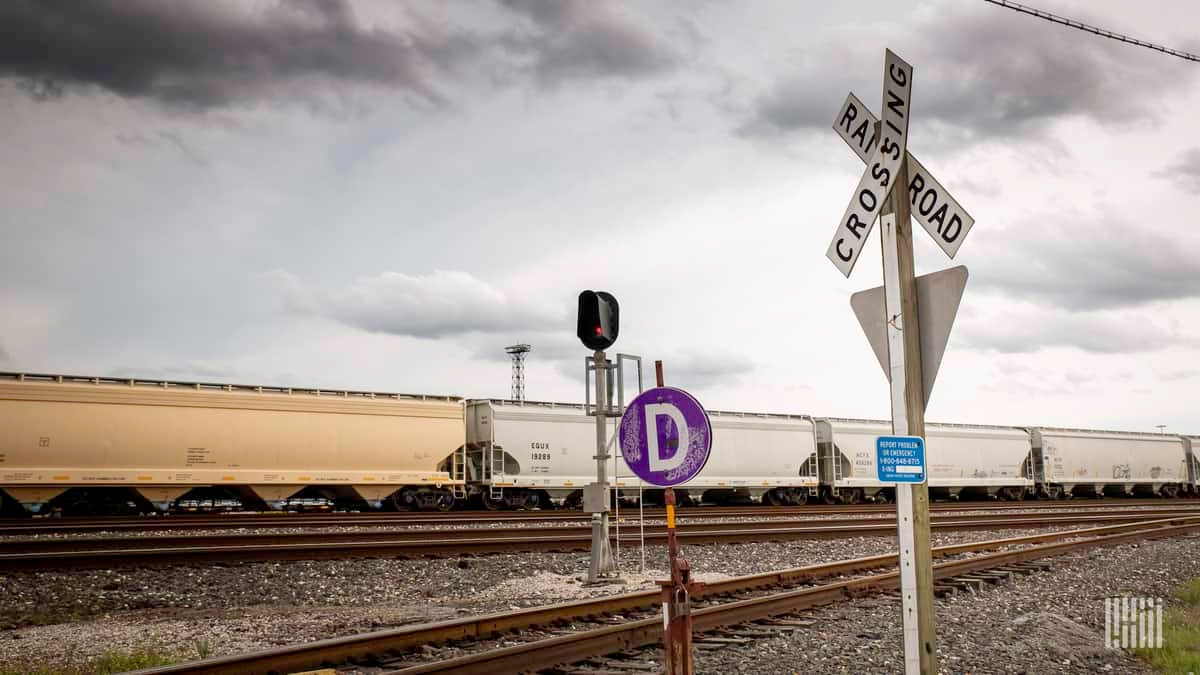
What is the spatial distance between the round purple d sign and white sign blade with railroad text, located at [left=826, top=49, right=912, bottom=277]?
1182 mm

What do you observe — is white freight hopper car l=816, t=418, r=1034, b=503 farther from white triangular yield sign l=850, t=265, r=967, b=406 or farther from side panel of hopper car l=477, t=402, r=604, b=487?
white triangular yield sign l=850, t=265, r=967, b=406

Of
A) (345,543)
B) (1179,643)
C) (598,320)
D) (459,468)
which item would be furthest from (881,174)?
(459,468)

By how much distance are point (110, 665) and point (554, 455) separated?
74.3ft

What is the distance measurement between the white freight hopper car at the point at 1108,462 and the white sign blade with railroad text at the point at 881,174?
143ft

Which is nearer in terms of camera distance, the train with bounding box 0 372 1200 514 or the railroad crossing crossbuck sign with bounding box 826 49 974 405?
the railroad crossing crossbuck sign with bounding box 826 49 974 405

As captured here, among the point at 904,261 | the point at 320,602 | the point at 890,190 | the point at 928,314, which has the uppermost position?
the point at 890,190

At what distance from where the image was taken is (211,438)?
24000 mm

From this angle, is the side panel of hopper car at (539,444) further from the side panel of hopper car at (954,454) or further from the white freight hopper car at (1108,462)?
the white freight hopper car at (1108,462)

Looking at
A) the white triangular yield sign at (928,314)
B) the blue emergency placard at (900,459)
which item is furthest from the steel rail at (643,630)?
the white triangular yield sign at (928,314)

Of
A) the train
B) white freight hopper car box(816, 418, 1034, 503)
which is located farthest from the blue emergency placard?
white freight hopper car box(816, 418, 1034, 503)

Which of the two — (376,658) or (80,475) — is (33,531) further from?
(376,658)

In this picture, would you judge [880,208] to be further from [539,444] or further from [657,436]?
[539,444]

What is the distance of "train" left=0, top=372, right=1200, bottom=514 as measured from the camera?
880 inches

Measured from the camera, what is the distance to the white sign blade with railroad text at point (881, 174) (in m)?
4.98
